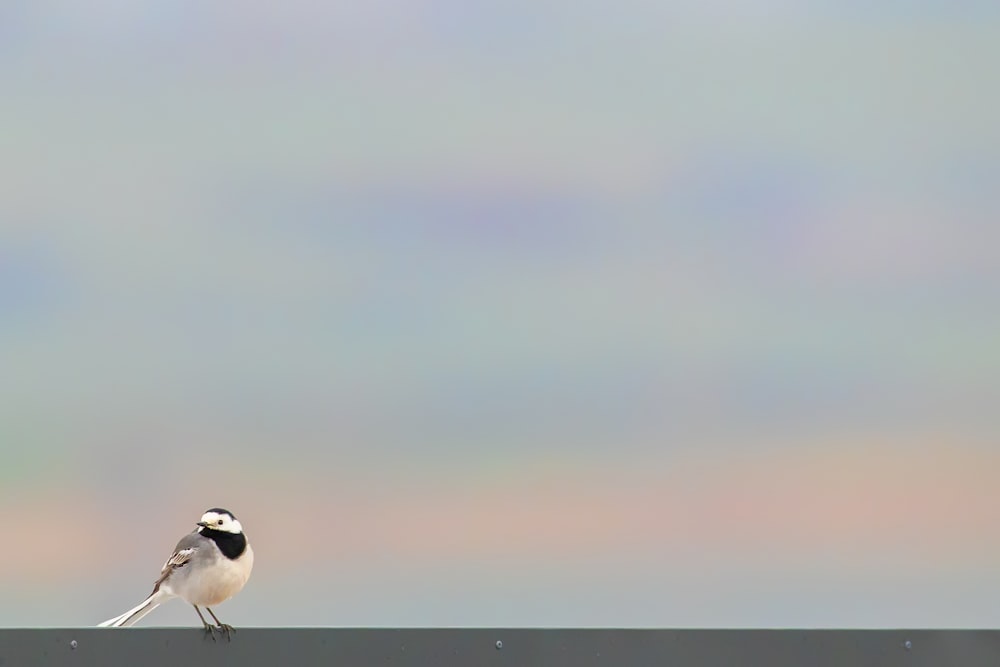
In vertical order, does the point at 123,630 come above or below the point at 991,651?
below

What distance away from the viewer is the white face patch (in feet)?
21.2

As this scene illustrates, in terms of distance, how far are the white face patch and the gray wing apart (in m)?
0.07

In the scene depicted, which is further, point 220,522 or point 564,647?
point 220,522

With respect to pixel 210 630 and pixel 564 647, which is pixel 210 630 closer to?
pixel 210 630

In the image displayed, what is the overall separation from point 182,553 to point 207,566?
23cm

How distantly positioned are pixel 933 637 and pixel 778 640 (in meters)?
0.66

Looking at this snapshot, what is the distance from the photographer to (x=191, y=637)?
5.27 meters

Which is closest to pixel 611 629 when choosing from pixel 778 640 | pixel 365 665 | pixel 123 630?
pixel 778 640

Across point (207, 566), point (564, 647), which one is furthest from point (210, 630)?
point (564, 647)

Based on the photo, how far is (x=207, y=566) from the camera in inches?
251

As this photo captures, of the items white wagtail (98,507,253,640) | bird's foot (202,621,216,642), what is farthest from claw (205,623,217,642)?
white wagtail (98,507,253,640)

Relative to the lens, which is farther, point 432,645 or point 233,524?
point 233,524

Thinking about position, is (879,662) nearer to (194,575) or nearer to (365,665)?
(365,665)

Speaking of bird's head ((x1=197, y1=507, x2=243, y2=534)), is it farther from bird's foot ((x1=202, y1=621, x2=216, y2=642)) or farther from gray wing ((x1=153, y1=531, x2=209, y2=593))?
bird's foot ((x1=202, y1=621, x2=216, y2=642))
